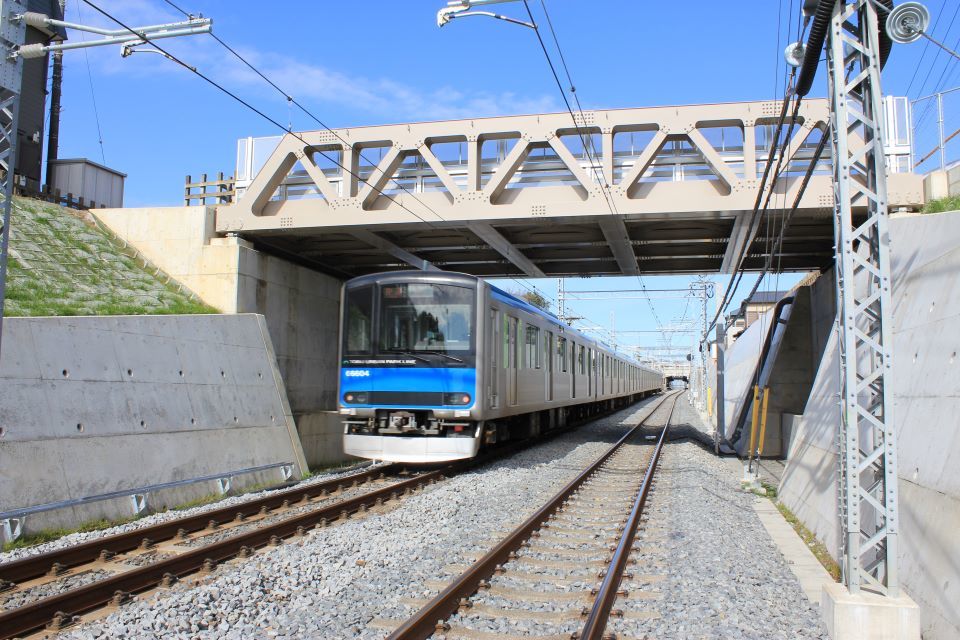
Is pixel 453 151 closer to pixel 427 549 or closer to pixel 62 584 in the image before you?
pixel 427 549

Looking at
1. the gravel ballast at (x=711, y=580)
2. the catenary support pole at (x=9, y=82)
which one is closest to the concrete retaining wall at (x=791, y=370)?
the gravel ballast at (x=711, y=580)

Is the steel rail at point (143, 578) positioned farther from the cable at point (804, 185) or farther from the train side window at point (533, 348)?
the train side window at point (533, 348)

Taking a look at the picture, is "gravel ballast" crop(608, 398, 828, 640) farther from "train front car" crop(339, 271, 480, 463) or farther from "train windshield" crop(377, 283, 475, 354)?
"train windshield" crop(377, 283, 475, 354)

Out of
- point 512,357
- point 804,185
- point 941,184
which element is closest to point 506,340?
point 512,357

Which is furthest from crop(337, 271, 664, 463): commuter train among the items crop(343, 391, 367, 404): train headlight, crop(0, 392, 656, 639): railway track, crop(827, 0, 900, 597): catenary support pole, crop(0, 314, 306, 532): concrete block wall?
crop(827, 0, 900, 597): catenary support pole

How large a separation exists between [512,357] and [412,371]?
2544 mm

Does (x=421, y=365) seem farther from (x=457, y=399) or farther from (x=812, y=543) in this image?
(x=812, y=543)

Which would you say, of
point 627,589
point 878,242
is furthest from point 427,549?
point 878,242

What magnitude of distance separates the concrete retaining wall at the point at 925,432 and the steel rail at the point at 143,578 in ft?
16.8

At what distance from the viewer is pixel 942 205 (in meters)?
11.0

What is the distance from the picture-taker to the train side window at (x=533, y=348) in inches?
585

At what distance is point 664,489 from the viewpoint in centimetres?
1088

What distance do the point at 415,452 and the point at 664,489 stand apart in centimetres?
375

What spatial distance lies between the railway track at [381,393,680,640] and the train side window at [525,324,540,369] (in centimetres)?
583
